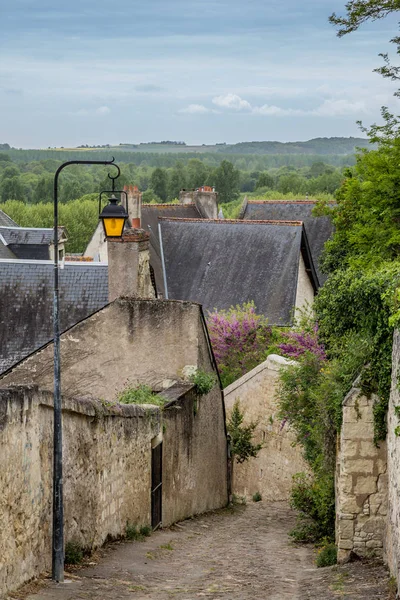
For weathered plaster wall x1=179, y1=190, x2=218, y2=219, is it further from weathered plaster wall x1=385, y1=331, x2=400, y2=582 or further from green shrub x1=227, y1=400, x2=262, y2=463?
weathered plaster wall x1=385, y1=331, x2=400, y2=582

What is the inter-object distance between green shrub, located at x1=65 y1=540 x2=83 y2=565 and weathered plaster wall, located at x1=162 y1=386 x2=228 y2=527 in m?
4.25

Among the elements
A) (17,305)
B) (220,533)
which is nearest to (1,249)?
(17,305)

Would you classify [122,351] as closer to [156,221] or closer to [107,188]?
[156,221]

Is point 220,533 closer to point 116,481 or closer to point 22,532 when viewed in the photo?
point 116,481

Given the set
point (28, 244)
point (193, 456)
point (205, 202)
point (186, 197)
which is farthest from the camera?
point (186, 197)

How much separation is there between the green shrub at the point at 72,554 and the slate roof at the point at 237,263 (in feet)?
72.3

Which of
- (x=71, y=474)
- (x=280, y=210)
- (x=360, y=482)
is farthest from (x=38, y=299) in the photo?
(x=280, y=210)

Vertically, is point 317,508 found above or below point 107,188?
below

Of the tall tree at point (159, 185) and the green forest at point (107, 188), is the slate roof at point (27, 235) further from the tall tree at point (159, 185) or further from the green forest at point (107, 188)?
the tall tree at point (159, 185)

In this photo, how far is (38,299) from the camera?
67.2 ft

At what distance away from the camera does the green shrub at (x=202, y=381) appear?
16.8 meters

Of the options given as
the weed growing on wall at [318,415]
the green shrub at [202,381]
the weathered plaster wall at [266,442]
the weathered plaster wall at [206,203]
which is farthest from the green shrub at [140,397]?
the weathered plaster wall at [206,203]

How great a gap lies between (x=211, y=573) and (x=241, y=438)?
1021 cm

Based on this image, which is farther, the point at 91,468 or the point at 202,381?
the point at 202,381
